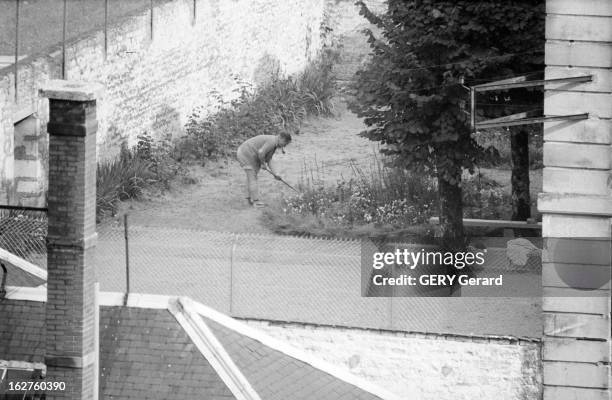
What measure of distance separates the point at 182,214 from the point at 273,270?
3388 mm

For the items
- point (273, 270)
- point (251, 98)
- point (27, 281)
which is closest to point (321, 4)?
point (251, 98)

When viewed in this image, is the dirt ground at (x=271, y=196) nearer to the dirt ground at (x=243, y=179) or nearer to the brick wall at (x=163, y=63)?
the dirt ground at (x=243, y=179)

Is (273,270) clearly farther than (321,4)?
No

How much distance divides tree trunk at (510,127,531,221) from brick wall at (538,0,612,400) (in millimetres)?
5945

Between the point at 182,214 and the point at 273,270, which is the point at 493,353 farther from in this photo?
the point at 182,214

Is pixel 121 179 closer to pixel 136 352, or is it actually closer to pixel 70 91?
pixel 136 352

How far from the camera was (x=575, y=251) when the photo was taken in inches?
735

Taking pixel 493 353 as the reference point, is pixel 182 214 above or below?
above

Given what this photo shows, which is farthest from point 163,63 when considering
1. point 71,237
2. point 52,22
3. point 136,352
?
point 71,237

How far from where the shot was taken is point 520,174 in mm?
25250

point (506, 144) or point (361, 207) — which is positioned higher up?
point (506, 144)

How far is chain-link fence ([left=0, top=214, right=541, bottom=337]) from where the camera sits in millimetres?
21344

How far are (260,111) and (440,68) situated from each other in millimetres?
5507

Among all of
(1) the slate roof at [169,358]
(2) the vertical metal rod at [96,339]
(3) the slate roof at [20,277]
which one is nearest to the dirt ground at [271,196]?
(3) the slate roof at [20,277]
